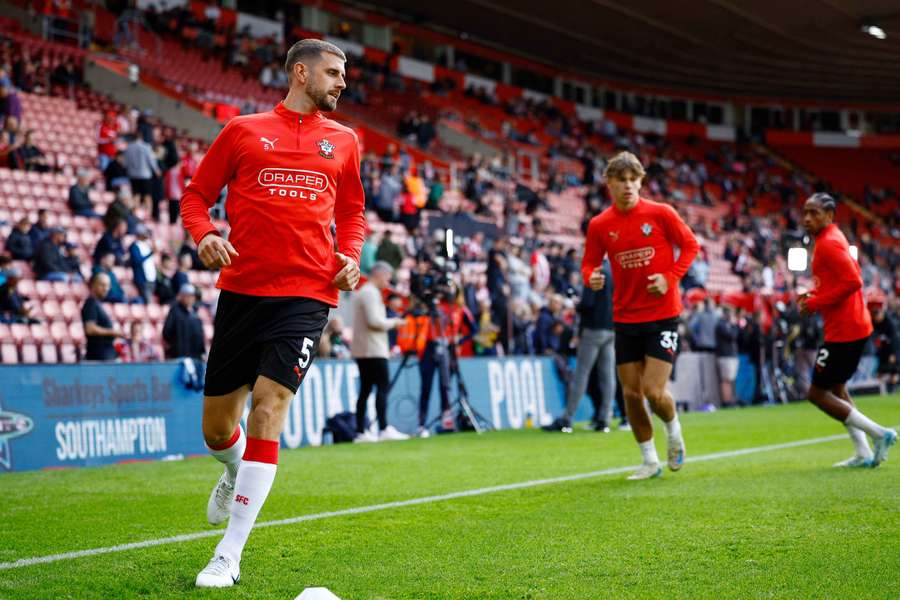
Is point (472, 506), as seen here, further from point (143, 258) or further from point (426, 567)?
point (143, 258)

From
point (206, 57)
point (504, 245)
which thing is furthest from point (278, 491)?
point (206, 57)

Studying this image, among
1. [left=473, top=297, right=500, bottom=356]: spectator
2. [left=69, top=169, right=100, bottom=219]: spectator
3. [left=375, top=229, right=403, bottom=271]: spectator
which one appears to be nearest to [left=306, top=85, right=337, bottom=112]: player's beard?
[left=473, top=297, right=500, bottom=356]: spectator

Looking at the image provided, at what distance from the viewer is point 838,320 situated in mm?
8914

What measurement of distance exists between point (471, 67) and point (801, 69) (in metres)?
15.6

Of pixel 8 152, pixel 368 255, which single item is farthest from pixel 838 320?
pixel 8 152

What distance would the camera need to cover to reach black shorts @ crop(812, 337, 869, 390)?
349 inches

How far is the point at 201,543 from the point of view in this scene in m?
5.57

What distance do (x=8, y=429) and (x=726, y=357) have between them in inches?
581

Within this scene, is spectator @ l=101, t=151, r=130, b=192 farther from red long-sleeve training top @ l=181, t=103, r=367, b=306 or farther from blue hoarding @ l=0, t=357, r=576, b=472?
red long-sleeve training top @ l=181, t=103, r=367, b=306

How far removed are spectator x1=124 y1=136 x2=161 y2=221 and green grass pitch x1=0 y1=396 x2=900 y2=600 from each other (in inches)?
385

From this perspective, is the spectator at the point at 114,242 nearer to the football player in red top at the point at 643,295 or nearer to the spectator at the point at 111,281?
the spectator at the point at 111,281

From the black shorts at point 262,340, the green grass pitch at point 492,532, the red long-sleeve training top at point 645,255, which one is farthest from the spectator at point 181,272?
the black shorts at point 262,340

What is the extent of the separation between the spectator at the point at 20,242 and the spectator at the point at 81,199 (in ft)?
7.83

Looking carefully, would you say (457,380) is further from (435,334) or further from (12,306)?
(12,306)
